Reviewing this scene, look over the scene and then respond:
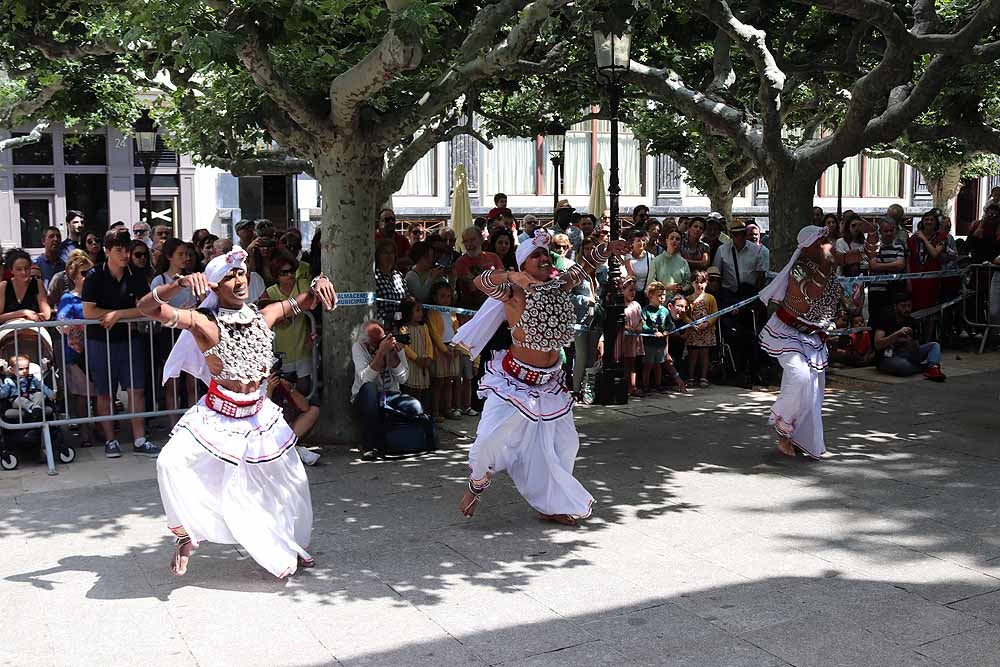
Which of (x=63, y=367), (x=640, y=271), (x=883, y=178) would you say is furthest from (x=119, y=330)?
(x=883, y=178)

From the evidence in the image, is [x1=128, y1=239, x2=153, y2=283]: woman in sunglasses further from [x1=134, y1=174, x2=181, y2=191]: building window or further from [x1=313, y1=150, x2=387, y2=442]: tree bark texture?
[x1=134, y1=174, x2=181, y2=191]: building window

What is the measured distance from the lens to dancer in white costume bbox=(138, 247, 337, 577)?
20.5 feet

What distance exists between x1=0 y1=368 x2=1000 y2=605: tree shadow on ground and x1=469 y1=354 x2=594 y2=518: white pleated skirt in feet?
0.69

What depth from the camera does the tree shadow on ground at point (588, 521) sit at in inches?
255

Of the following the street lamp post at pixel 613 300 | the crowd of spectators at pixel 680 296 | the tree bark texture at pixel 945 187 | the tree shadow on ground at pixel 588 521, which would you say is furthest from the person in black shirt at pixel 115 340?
the tree bark texture at pixel 945 187

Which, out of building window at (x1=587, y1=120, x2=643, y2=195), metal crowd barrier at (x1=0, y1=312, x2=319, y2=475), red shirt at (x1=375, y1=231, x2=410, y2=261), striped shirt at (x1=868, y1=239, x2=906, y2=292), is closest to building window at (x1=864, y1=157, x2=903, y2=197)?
building window at (x1=587, y1=120, x2=643, y2=195)

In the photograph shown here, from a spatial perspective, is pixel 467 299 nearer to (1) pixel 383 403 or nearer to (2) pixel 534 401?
(1) pixel 383 403

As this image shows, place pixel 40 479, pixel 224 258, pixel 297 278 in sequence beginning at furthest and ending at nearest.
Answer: pixel 297 278, pixel 40 479, pixel 224 258

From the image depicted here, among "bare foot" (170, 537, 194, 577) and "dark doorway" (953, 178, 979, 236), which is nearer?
"bare foot" (170, 537, 194, 577)

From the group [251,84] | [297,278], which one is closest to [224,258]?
[297,278]

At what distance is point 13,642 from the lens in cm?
547

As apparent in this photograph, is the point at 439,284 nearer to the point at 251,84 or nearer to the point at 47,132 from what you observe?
the point at 251,84

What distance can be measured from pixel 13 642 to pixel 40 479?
3.41 metres

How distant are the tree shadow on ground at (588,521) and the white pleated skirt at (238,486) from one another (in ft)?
0.74
